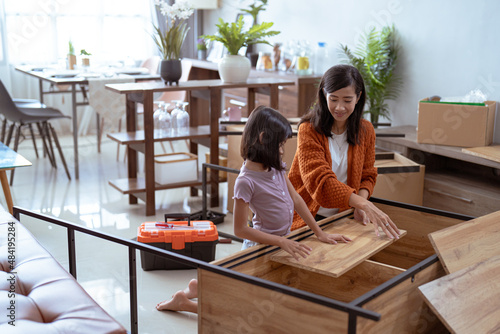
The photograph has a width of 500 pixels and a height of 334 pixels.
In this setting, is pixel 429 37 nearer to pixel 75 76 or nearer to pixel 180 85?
pixel 180 85

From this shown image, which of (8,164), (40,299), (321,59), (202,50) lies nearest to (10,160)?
(8,164)

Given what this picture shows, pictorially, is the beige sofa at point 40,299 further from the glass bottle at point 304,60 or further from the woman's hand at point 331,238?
the glass bottle at point 304,60

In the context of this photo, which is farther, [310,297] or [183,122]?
[183,122]

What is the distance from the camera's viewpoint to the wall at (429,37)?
12.5ft

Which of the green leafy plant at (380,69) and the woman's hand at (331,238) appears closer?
the woman's hand at (331,238)

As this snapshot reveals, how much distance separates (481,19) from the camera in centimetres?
379

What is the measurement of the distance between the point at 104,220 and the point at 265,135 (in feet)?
7.32

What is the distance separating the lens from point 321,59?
17.3ft

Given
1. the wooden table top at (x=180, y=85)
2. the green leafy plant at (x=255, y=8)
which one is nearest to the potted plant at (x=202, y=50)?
the green leafy plant at (x=255, y=8)

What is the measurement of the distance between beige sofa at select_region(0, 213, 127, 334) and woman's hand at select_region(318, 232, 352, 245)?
749mm

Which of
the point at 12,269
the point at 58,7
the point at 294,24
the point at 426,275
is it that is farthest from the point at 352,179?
the point at 58,7

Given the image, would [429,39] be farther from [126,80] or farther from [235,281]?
[235,281]

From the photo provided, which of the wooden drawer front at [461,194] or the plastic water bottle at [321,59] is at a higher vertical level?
the plastic water bottle at [321,59]

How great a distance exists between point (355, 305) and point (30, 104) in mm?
4564
